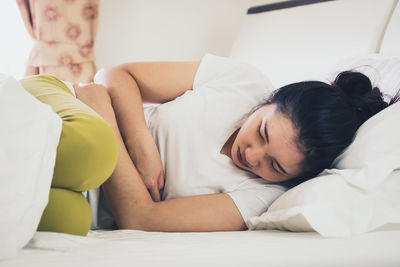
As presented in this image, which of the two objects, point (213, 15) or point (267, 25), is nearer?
point (267, 25)

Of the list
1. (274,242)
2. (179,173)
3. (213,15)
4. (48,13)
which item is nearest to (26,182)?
(274,242)

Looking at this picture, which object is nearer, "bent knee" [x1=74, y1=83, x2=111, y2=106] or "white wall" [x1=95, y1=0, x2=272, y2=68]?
"bent knee" [x1=74, y1=83, x2=111, y2=106]

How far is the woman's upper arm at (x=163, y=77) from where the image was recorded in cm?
102

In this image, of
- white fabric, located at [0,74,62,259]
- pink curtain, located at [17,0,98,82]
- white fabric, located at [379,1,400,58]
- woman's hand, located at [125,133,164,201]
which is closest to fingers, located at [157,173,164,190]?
woman's hand, located at [125,133,164,201]

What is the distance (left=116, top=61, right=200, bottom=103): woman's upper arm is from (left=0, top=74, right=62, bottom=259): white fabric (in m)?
0.59

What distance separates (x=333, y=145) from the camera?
780mm

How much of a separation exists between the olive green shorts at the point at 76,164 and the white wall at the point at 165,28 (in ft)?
5.19

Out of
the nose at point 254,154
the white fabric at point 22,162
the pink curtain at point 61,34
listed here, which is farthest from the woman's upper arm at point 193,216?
the pink curtain at point 61,34

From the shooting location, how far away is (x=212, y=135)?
35.7 inches

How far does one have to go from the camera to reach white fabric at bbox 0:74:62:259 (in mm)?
383

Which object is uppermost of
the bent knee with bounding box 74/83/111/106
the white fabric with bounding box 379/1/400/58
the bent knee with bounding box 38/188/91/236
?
the white fabric with bounding box 379/1/400/58

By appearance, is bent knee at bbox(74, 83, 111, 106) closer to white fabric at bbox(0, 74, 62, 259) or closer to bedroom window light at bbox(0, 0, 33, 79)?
white fabric at bbox(0, 74, 62, 259)

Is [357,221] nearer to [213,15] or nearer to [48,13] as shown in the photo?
[48,13]

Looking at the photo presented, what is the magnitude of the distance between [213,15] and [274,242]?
1942mm
